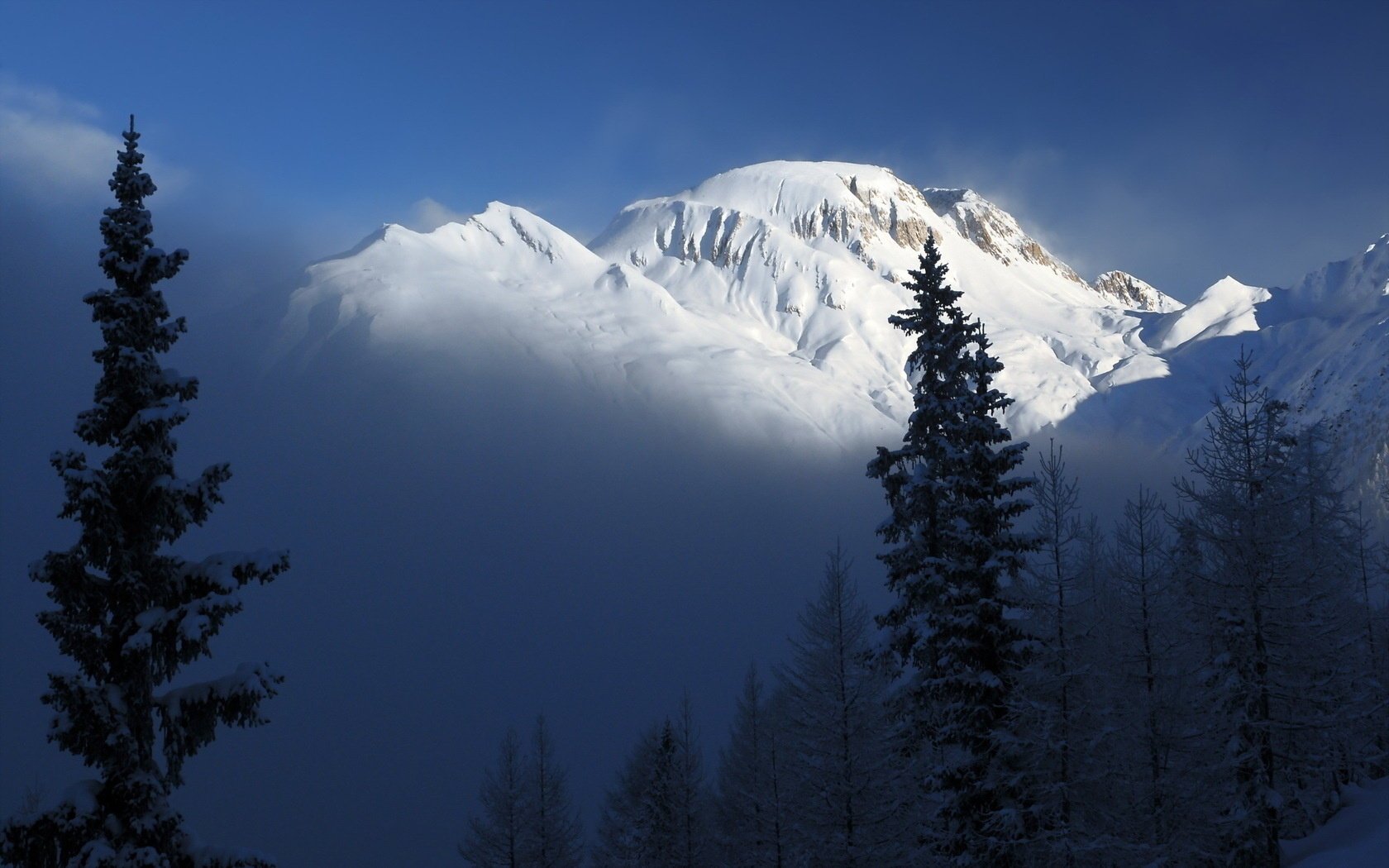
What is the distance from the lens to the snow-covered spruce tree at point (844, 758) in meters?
23.0

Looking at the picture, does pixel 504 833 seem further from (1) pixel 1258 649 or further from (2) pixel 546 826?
(1) pixel 1258 649

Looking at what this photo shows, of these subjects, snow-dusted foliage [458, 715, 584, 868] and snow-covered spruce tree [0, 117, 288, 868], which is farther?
snow-dusted foliage [458, 715, 584, 868]

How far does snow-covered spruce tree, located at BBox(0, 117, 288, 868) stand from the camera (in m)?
10.1

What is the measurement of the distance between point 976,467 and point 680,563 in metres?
151

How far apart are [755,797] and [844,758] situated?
24.8 ft

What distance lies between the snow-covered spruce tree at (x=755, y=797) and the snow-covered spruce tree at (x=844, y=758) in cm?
485

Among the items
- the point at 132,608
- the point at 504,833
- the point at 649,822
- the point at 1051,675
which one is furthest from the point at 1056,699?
the point at 504,833

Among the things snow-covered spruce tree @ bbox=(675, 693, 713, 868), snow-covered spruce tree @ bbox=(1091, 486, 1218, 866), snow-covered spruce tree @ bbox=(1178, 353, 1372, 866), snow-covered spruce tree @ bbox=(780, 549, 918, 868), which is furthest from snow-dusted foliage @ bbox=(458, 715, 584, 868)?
snow-covered spruce tree @ bbox=(1178, 353, 1372, 866)

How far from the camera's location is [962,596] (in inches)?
693

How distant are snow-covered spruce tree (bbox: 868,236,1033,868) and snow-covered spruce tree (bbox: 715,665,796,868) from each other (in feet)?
36.2

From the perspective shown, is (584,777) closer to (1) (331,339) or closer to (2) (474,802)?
(2) (474,802)

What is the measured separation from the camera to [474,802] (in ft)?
307

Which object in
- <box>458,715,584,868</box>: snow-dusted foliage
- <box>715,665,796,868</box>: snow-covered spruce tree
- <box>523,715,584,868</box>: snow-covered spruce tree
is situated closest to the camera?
<box>715,665,796,868</box>: snow-covered spruce tree

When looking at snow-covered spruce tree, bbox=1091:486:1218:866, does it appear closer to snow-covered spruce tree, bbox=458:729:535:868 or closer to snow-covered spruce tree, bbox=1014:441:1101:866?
snow-covered spruce tree, bbox=1014:441:1101:866
